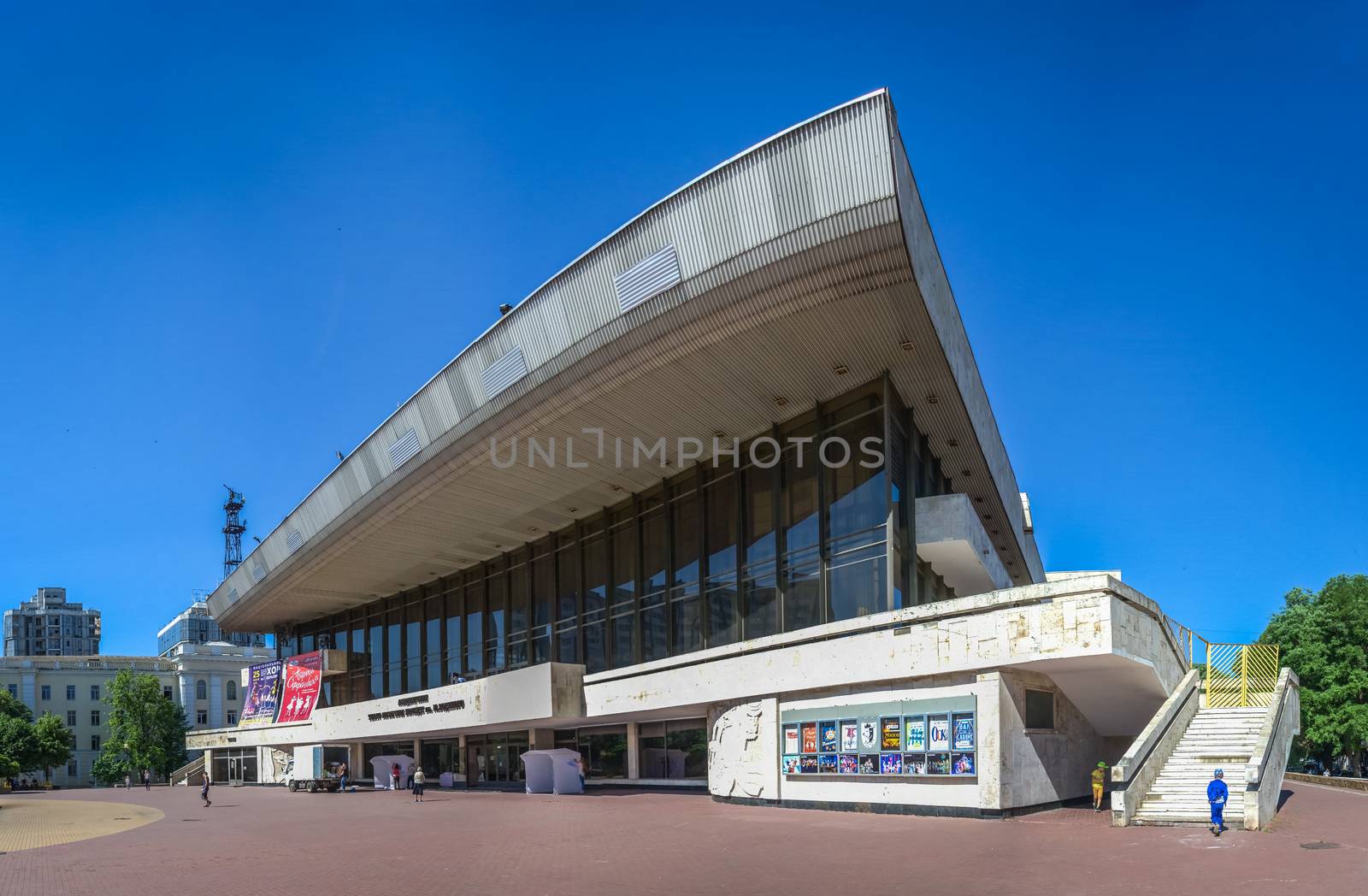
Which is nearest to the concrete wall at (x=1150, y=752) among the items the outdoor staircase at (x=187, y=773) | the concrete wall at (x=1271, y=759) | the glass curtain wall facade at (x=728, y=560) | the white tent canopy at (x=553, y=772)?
the concrete wall at (x=1271, y=759)

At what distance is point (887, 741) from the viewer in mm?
22344

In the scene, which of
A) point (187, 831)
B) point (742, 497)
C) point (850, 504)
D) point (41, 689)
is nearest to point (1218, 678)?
point (850, 504)

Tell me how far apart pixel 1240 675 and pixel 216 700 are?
9848 cm

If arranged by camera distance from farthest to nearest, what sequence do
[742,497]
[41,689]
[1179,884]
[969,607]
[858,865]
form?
[41,689], [742,497], [969,607], [858,865], [1179,884]

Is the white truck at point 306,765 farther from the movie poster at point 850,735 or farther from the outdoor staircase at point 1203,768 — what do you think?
the outdoor staircase at point 1203,768

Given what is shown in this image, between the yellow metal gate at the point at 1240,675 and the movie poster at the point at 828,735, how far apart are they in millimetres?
10180

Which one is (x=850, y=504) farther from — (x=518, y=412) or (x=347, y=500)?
(x=347, y=500)

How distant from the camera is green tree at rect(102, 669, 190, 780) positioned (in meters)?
77.1

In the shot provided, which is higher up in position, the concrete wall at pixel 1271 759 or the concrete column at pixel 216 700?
the concrete wall at pixel 1271 759

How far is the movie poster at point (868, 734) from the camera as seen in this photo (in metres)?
22.6

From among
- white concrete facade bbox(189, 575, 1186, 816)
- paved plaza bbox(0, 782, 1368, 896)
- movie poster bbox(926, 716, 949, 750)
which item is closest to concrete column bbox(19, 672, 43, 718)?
paved plaza bbox(0, 782, 1368, 896)

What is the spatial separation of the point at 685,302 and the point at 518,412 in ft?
23.2

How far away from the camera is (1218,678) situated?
27.1m

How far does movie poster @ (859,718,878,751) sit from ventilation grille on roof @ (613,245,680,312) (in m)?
10.2
